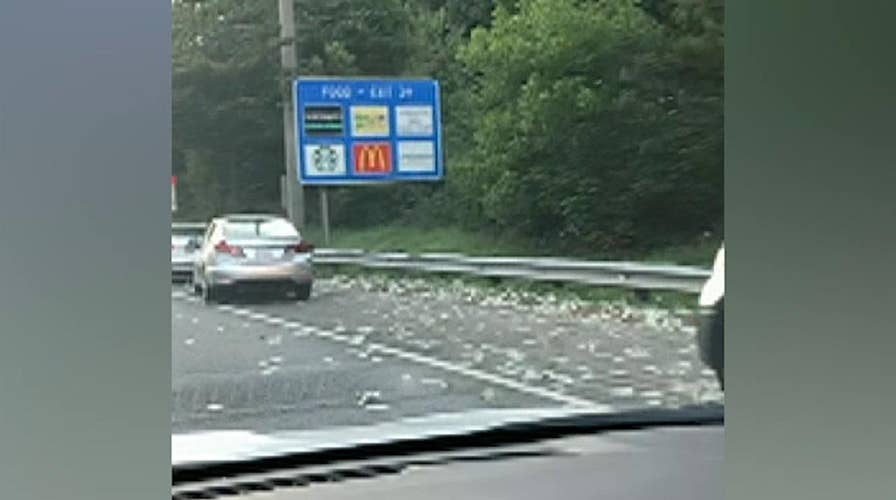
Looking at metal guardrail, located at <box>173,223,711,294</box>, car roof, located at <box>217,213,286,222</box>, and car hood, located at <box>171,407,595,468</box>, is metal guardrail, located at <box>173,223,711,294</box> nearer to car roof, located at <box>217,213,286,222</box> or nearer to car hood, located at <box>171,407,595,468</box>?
car roof, located at <box>217,213,286,222</box>

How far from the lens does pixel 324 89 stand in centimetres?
684

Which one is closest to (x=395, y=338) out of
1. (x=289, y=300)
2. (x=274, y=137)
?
(x=289, y=300)

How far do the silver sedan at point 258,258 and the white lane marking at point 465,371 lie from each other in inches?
8.1

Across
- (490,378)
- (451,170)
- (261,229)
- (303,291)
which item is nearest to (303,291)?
(303,291)

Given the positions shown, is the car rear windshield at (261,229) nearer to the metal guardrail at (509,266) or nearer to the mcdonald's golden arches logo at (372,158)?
the metal guardrail at (509,266)

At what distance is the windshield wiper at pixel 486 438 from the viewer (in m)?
3.11

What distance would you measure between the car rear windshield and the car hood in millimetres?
2902

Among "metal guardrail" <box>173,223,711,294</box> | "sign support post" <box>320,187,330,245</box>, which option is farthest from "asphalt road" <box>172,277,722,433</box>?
"sign support post" <box>320,187,330,245</box>

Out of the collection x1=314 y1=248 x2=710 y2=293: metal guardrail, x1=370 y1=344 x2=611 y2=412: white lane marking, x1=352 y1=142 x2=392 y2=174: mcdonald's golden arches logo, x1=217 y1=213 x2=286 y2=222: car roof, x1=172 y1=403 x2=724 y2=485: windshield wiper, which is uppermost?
x1=352 y1=142 x2=392 y2=174: mcdonald's golden arches logo

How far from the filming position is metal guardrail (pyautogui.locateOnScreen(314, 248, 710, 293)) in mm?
6469

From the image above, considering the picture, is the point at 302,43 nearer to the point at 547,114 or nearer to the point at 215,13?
the point at 215,13
